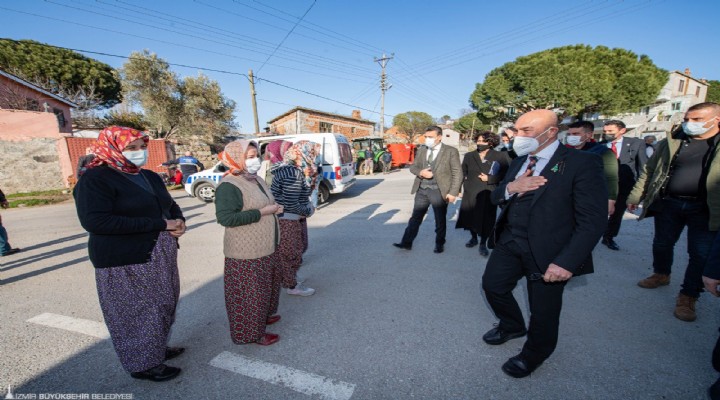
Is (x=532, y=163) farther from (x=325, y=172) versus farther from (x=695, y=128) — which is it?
(x=325, y=172)

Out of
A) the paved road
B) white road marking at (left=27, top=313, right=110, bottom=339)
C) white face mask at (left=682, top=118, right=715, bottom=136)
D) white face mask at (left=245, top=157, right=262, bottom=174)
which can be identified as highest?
white face mask at (left=682, top=118, right=715, bottom=136)

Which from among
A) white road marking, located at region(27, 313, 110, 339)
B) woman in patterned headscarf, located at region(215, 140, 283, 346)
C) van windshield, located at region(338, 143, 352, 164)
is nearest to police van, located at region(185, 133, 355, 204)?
van windshield, located at region(338, 143, 352, 164)

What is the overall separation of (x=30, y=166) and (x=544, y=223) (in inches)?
742

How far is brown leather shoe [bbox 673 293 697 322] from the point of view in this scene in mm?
2658

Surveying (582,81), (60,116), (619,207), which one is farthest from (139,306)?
(582,81)

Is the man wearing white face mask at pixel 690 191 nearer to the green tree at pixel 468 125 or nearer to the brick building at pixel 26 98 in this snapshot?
the brick building at pixel 26 98

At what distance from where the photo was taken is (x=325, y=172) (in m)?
8.77

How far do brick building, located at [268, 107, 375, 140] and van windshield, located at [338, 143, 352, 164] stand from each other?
687 inches

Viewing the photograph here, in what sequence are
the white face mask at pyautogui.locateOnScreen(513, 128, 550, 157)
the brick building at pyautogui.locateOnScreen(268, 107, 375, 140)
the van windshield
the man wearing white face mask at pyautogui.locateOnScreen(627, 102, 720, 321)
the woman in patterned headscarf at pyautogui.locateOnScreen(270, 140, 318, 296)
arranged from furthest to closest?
the brick building at pyautogui.locateOnScreen(268, 107, 375, 140) → the van windshield → the woman in patterned headscarf at pyautogui.locateOnScreen(270, 140, 318, 296) → the man wearing white face mask at pyautogui.locateOnScreen(627, 102, 720, 321) → the white face mask at pyautogui.locateOnScreen(513, 128, 550, 157)

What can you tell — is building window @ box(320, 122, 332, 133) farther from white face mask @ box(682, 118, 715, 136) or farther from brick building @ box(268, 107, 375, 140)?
white face mask @ box(682, 118, 715, 136)

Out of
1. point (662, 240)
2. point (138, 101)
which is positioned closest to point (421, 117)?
point (138, 101)

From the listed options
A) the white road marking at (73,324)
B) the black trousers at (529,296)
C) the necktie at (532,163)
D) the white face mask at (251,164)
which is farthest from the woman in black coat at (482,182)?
the white road marking at (73,324)

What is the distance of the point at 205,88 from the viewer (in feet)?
66.1

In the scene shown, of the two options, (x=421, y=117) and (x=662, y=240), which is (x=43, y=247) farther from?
(x=421, y=117)
